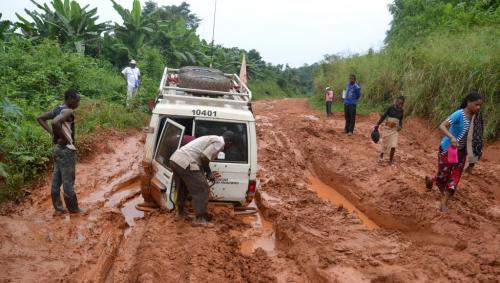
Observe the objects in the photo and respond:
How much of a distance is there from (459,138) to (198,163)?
11.4 ft

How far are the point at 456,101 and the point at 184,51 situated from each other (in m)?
12.3

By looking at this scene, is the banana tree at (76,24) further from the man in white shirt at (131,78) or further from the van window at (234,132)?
the van window at (234,132)

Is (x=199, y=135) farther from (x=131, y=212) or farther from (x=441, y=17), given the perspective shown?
(x=441, y=17)

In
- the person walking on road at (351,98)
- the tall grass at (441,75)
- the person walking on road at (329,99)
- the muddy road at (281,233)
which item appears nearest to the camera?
the muddy road at (281,233)

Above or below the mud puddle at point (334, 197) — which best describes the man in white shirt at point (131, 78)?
above

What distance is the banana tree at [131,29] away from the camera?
57.1 feet

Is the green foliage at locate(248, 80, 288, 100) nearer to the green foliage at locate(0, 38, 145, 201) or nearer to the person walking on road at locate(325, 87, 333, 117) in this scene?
the person walking on road at locate(325, 87, 333, 117)

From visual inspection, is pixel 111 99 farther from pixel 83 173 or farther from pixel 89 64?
pixel 83 173

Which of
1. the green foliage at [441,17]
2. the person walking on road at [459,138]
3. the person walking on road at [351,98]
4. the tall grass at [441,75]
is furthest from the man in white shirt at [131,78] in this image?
the green foliage at [441,17]

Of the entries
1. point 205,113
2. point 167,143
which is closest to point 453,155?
point 205,113

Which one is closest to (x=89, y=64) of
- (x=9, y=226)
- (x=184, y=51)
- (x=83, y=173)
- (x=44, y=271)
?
(x=184, y=51)

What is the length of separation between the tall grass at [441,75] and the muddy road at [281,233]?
279cm

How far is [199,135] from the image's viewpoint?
19.9 feet

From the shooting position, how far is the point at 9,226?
5.10 meters
